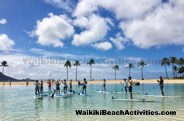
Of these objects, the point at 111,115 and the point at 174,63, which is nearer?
the point at 111,115

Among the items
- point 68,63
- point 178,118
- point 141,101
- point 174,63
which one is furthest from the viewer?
point 68,63

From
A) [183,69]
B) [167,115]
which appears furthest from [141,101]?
[183,69]

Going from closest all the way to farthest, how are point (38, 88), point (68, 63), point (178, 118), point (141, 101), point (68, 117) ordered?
point (178, 118) < point (68, 117) < point (141, 101) < point (38, 88) < point (68, 63)

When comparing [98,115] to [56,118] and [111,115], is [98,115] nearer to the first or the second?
[111,115]

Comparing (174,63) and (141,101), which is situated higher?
(174,63)

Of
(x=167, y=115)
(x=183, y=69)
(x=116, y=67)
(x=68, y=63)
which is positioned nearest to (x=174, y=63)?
(x=183, y=69)

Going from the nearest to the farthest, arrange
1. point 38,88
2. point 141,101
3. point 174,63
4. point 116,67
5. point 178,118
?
point 178,118
point 141,101
point 38,88
point 174,63
point 116,67

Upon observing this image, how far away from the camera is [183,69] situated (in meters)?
153

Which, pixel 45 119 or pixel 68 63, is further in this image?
pixel 68 63

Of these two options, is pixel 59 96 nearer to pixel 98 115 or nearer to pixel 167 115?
pixel 98 115

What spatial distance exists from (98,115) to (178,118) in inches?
231

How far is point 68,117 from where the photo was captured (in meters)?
20.0

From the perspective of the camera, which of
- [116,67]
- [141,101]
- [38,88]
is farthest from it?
[116,67]

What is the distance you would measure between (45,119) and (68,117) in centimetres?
177
